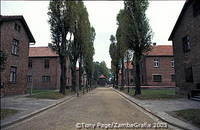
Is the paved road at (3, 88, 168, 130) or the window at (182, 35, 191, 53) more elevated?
the window at (182, 35, 191, 53)

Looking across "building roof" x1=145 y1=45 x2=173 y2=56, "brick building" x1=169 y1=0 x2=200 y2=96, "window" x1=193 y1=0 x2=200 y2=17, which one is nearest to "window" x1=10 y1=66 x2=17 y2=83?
A: "brick building" x1=169 y1=0 x2=200 y2=96

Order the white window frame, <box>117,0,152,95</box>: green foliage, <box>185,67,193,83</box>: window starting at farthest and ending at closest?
the white window frame, <box>117,0,152,95</box>: green foliage, <box>185,67,193,83</box>: window

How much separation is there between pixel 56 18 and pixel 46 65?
19.1 meters

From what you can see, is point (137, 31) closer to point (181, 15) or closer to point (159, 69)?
point (181, 15)

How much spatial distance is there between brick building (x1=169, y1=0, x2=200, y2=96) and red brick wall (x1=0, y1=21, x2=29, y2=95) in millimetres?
17882

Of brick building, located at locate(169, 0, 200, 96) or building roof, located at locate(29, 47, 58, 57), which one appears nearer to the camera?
brick building, located at locate(169, 0, 200, 96)

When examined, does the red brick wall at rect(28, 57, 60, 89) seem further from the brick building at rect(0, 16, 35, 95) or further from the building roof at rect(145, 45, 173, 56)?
the building roof at rect(145, 45, 173, 56)

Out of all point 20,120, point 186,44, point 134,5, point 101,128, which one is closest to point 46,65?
point 134,5

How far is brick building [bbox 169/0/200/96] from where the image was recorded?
18653mm

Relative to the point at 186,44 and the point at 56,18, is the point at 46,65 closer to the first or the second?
the point at 56,18

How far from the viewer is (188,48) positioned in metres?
20.6

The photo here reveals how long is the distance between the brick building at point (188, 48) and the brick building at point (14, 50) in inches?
722

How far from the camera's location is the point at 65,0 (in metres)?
24.4

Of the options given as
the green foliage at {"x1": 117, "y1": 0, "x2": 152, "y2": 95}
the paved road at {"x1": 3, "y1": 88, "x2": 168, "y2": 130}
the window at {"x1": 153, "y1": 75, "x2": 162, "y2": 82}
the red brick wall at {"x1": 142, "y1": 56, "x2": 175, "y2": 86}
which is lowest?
the paved road at {"x1": 3, "y1": 88, "x2": 168, "y2": 130}
